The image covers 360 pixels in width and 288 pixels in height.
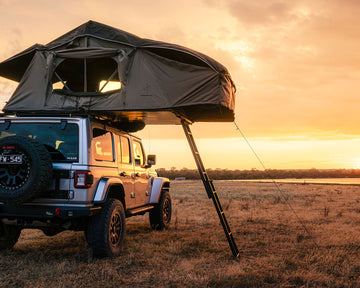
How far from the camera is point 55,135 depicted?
19.3ft

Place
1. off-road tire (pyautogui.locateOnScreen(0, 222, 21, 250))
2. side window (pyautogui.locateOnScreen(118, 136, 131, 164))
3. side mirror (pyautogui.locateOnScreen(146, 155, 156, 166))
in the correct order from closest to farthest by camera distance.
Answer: off-road tire (pyautogui.locateOnScreen(0, 222, 21, 250))
side window (pyautogui.locateOnScreen(118, 136, 131, 164))
side mirror (pyautogui.locateOnScreen(146, 155, 156, 166))

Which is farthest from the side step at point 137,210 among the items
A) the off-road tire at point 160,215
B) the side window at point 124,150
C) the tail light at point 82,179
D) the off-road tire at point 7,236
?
the off-road tire at point 7,236

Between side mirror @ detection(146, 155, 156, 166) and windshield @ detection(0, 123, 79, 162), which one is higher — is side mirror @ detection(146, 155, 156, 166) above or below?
below

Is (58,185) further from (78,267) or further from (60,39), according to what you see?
(60,39)

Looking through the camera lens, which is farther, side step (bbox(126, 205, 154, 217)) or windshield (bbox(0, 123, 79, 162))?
side step (bbox(126, 205, 154, 217))

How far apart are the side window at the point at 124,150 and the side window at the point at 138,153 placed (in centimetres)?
46

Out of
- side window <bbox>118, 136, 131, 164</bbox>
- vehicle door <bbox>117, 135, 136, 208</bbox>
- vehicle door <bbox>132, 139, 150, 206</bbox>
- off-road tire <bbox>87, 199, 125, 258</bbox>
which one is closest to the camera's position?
off-road tire <bbox>87, 199, 125, 258</bbox>

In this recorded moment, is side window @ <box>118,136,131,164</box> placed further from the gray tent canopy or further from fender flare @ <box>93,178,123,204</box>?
fender flare @ <box>93,178,123,204</box>

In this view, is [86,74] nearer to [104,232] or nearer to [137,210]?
[137,210]

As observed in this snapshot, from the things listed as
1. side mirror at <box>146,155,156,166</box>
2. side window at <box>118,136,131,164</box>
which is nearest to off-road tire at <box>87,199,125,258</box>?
side window at <box>118,136,131,164</box>

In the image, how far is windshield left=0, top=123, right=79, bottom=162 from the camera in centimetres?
575

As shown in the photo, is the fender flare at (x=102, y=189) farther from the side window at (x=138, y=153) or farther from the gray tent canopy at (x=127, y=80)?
the side window at (x=138, y=153)

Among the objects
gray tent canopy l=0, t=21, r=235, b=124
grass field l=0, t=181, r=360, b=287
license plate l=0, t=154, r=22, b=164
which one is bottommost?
grass field l=0, t=181, r=360, b=287

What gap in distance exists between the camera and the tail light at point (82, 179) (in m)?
5.51
